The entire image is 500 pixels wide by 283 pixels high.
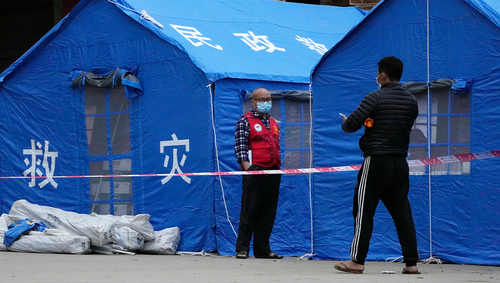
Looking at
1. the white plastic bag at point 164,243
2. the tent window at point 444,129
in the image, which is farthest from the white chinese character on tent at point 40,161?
the tent window at point 444,129

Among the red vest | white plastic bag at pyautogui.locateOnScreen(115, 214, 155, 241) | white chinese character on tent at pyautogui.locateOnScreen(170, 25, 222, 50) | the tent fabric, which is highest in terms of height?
white chinese character on tent at pyautogui.locateOnScreen(170, 25, 222, 50)

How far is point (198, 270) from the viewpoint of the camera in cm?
666

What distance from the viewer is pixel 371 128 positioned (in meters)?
6.07

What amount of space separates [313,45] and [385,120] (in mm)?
5693

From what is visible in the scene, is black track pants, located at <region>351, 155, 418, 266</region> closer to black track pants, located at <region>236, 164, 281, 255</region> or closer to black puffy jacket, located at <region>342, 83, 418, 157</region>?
black puffy jacket, located at <region>342, 83, 418, 157</region>

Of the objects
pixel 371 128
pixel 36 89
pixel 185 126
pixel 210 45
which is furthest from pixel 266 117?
pixel 36 89

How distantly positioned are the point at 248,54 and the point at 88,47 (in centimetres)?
201

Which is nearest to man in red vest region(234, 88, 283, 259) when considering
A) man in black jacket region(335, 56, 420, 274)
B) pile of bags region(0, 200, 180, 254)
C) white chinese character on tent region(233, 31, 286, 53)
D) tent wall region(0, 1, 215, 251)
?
tent wall region(0, 1, 215, 251)

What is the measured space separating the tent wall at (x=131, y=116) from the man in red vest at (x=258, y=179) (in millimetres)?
784

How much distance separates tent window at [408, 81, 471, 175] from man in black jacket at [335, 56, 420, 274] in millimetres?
1408

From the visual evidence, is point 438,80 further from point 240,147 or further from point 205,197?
point 205,197

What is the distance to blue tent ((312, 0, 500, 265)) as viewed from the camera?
281 inches

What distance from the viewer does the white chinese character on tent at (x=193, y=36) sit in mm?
9695

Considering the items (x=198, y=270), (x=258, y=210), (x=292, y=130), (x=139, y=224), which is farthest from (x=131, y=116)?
(x=198, y=270)
